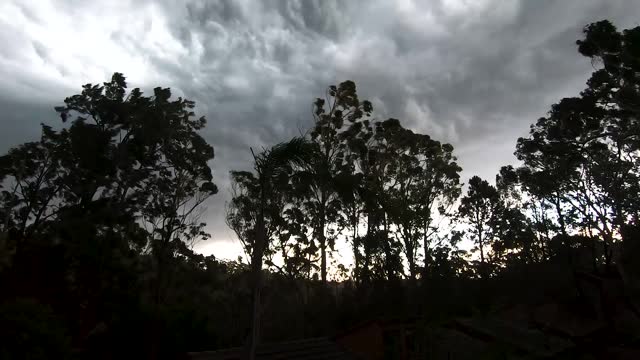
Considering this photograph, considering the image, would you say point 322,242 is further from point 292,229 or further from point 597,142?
point 597,142

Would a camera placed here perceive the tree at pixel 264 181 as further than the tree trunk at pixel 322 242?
No

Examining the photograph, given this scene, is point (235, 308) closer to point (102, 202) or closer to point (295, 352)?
point (102, 202)

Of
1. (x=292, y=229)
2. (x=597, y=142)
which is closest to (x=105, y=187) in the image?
(x=292, y=229)

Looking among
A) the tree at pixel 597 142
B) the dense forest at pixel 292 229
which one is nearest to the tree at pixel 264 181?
the dense forest at pixel 292 229

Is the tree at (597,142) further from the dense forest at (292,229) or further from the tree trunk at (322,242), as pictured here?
the tree trunk at (322,242)

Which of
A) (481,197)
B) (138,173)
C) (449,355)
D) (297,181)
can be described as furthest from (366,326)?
(481,197)

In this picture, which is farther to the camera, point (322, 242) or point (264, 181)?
point (322, 242)

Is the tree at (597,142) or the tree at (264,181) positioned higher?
the tree at (597,142)

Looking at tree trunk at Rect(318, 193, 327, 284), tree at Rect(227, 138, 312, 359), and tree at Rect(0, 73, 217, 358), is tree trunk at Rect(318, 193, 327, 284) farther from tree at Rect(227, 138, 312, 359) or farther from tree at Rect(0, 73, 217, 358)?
tree at Rect(227, 138, 312, 359)

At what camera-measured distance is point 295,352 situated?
41.5ft

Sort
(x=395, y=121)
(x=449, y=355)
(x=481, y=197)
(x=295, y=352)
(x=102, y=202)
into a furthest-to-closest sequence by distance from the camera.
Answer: (x=481, y=197)
(x=395, y=121)
(x=102, y=202)
(x=449, y=355)
(x=295, y=352)

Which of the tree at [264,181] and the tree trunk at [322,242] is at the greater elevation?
the tree trunk at [322,242]

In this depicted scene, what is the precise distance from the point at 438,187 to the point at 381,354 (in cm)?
2153

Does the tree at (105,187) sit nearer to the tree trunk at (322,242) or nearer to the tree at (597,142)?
the tree trunk at (322,242)
